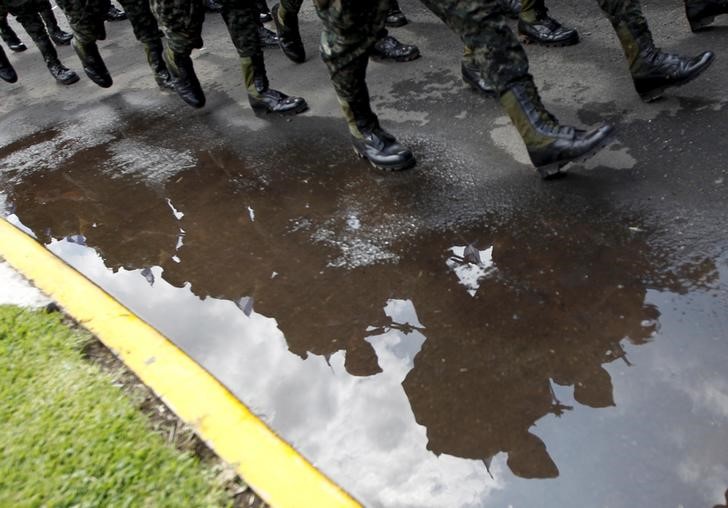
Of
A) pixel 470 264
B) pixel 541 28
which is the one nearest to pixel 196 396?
pixel 470 264

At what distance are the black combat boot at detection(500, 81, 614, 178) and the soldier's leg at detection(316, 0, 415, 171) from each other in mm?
721

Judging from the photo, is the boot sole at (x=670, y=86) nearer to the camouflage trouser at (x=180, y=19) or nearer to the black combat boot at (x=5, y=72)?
the camouflage trouser at (x=180, y=19)

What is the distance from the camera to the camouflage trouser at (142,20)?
5.14 m

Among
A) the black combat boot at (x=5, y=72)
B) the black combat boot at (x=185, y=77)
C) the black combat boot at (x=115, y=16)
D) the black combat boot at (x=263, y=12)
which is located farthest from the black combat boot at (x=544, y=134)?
the black combat boot at (x=115, y=16)

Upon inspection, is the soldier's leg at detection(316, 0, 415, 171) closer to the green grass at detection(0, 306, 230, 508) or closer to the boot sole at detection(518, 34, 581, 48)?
the boot sole at detection(518, 34, 581, 48)

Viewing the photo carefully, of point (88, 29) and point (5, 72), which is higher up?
point (88, 29)

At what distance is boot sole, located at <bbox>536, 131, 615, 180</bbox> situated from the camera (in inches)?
110

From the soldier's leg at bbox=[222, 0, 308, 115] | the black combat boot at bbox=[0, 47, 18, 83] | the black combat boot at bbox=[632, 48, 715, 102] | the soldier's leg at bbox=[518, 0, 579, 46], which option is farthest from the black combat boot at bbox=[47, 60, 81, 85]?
the black combat boot at bbox=[632, 48, 715, 102]

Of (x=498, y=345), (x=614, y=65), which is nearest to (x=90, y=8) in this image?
(x=614, y=65)

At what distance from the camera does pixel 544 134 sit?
9.50 feet

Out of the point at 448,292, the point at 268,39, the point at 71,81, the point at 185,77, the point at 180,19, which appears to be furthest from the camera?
the point at 71,81

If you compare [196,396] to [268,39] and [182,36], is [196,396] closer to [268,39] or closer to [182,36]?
[182,36]

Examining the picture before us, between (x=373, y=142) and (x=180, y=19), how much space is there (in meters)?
1.77

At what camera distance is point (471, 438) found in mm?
2016
